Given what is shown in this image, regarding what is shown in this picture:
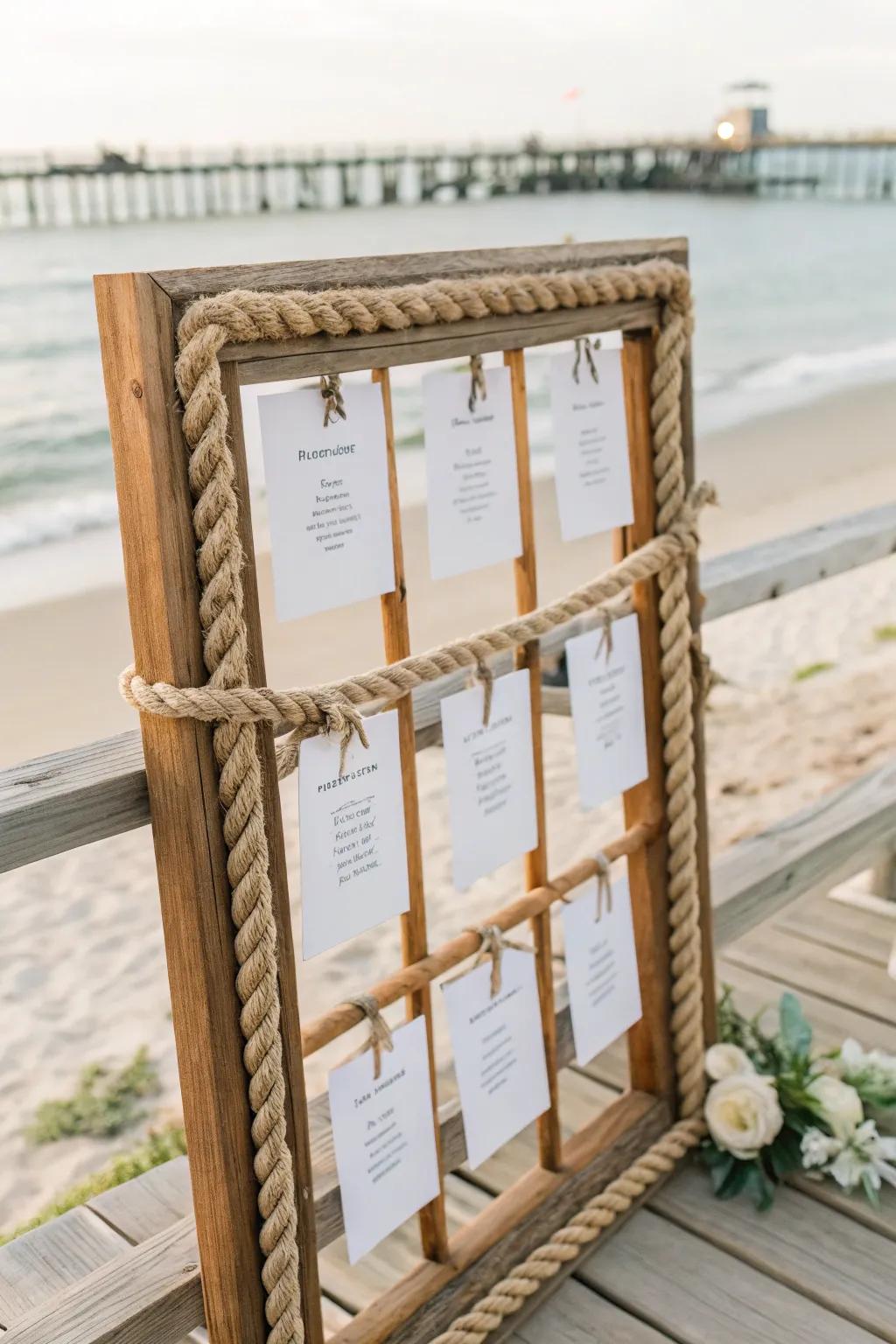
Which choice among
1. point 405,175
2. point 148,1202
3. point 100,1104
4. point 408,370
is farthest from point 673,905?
point 405,175

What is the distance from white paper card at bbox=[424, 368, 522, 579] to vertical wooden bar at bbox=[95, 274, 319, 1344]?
0.29m

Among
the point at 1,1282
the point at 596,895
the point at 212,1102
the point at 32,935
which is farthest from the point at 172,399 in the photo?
the point at 32,935

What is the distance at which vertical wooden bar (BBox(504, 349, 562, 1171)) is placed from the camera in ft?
4.01

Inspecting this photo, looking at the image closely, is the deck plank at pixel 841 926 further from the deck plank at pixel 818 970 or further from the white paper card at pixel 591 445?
the white paper card at pixel 591 445

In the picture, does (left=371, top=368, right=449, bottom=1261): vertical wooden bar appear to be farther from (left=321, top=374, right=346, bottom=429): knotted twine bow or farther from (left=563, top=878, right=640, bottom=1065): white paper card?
(left=563, top=878, right=640, bottom=1065): white paper card

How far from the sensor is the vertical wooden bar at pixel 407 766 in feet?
3.56

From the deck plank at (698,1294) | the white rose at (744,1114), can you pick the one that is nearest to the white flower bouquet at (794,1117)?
the white rose at (744,1114)

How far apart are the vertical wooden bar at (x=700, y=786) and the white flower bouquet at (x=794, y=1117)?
6 cm

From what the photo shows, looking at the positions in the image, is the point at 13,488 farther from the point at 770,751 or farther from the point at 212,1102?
the point at 212,1102

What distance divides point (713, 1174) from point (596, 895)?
14.9 inches

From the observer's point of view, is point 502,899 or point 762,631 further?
point 762,631

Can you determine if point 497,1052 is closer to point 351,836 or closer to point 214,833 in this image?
point 351,836

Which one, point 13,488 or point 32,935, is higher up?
point 13,488

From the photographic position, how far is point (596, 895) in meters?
1.42
